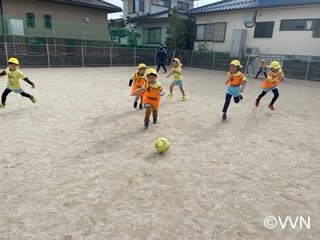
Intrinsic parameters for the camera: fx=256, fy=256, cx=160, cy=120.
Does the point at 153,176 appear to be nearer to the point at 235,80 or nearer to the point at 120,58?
the point at 235,80

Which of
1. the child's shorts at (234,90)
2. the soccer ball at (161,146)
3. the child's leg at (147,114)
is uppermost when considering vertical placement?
the child's shorts at (234,90)

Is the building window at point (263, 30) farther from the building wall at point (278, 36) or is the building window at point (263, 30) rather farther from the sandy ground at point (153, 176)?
the sandy ground at point (153, 176)

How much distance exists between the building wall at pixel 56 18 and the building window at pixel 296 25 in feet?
47.8

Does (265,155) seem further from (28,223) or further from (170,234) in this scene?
(28,223)

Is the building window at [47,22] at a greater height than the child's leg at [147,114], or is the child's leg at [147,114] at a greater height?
the building window at [47,22]

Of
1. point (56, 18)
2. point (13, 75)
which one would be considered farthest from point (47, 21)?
point (13, 75)

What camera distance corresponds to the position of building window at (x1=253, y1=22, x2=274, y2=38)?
19.3 meters

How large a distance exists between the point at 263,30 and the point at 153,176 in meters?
19.4

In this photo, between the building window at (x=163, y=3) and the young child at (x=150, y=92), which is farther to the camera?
the building window at (x=163, y=3)

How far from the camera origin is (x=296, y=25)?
18.0m

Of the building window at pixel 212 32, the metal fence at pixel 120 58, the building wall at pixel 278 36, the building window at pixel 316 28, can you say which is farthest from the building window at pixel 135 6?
the building window at pixel 316 28

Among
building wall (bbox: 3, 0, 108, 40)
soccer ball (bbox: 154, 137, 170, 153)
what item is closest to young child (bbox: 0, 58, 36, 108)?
soccer ball (bbox: 154, 137, 170, 153)

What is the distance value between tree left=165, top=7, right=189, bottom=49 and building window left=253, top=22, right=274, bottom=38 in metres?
6.58

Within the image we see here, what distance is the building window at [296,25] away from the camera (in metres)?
17.4
